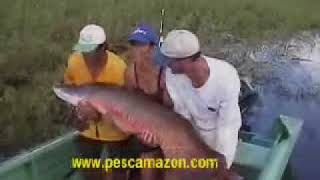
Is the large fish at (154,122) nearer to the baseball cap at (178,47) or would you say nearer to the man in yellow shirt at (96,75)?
the man in yellow shirt at (96,75)

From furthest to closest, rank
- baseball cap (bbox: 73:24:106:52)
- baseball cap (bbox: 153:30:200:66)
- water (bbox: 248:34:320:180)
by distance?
1. water (bbox: 248:34:320:180)
2. baseball cap (bbox: 73:24:106:52)
3. baseball cap (bbox: 153:30:200:66)

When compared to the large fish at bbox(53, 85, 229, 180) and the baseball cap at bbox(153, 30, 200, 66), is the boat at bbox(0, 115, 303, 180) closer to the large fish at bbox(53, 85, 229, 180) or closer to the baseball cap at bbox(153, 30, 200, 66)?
the large fish at bbox(53, 85, 229, 180)

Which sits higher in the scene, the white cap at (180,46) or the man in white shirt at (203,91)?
the white cap at (180,46)

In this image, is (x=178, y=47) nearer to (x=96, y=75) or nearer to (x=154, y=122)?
(x=154, y=122)

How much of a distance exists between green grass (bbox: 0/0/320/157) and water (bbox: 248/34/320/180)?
0.76 meters

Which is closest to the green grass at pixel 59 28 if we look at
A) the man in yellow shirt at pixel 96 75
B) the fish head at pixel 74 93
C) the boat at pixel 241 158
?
the boat at pixel 241 158

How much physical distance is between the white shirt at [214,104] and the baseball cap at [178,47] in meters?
0.11

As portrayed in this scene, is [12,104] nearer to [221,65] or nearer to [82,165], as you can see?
[82,165]

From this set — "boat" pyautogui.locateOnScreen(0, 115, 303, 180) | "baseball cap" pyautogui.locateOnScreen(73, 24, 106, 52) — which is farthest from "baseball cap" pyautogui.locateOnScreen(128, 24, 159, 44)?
"boat" pyautogui.locateOnScreen(0, 115, 303, 180)

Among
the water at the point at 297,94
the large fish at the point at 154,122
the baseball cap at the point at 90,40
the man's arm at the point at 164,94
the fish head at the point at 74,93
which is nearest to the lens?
the large fish at the point at 154,122

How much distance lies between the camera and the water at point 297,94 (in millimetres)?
6731

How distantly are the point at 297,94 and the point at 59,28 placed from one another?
3.90 metres

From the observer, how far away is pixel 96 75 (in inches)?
160

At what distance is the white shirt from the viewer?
3.57 m
